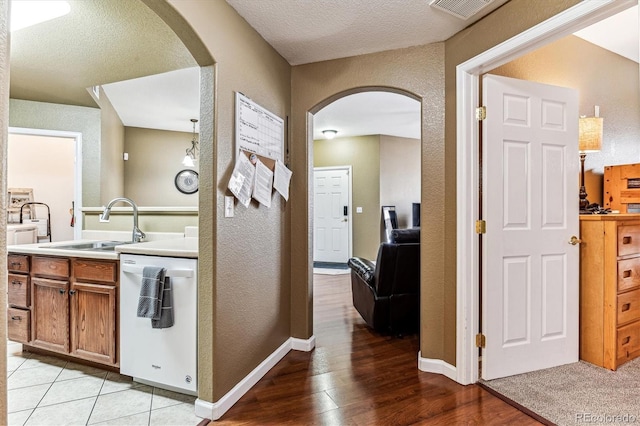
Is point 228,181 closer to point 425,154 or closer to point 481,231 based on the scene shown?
point 425,154

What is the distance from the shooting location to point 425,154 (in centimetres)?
237

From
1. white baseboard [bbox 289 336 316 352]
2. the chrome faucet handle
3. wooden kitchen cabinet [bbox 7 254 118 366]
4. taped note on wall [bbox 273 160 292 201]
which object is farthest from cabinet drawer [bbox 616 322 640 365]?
the chrome faucet handle

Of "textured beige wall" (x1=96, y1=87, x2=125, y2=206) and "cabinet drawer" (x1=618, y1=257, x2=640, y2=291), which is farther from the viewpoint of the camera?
"textured beige wall" (x1=96, y1=87, x2=125, y2=206)

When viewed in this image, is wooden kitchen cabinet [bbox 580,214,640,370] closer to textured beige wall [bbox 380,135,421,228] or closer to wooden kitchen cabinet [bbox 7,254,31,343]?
textured beige wall [bbox 380,135,421,228]

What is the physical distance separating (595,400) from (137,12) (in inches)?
147

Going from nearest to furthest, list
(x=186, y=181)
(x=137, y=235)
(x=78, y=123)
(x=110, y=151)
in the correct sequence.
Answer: (x=137, y=235)
(x=78, y=123)
(x=110, y=151)
(x=186, y=181)

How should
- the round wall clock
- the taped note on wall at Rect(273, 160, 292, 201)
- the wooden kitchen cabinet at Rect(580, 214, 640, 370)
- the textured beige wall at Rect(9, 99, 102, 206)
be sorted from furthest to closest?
1. the round wall clock
2. the textured beige wall at Rect(9, 99, 102, 206)
3. the taped note on wall at Rect(273, 160, 292, 201)
4. the wooden kitchen cabinet at Rect(580, 214, 640, 370)

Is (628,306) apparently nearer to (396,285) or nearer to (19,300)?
(396,285)

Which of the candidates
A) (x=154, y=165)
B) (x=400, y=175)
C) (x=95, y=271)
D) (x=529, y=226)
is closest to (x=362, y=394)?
(x=529, y=226)

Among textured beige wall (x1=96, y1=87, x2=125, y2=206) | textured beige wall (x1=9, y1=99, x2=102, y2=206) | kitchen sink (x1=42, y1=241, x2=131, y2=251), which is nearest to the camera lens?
kitchen sink (x1=42, y1=241, x2=131, y2=251)

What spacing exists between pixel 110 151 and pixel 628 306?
5.88m

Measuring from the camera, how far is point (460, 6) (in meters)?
1.88

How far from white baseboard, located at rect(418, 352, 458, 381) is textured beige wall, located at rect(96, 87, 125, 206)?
4.10 m

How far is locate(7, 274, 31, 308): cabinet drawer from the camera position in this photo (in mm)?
2469
